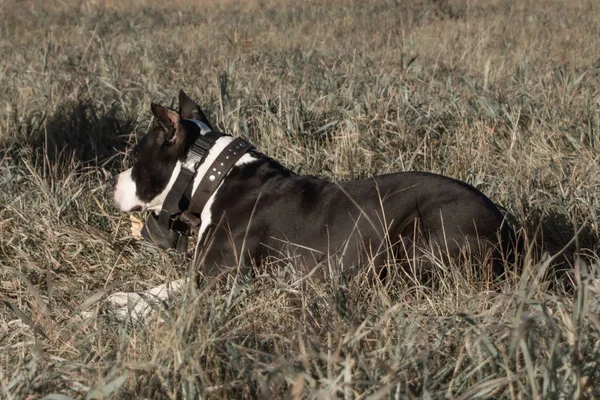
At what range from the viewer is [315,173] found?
5133 millimetres

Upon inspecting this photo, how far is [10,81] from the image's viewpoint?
668cm

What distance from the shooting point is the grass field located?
2.42 m

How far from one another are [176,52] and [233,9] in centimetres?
530

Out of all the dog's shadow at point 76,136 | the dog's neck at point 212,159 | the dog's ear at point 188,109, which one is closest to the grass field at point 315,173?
the dog's shadow at point 76,136

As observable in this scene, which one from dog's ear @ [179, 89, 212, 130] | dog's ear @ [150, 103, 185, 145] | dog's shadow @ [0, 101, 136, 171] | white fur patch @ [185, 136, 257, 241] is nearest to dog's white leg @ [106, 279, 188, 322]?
white fur patch @ [185, 136, 257, 241]

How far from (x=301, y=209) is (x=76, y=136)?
99.3 inches

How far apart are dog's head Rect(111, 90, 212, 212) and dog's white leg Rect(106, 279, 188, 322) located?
0.57m

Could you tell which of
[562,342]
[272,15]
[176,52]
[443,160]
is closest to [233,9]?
[272,15]

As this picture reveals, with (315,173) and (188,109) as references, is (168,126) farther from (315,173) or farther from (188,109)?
(315,173)

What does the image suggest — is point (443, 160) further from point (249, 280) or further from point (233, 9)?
point (233, 9)

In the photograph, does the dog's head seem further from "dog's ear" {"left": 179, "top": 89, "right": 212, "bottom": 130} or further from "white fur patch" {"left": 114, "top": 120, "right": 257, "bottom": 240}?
"dog's ear" {"left": 179, "top": 89, "right": 212, "bottom": 130}

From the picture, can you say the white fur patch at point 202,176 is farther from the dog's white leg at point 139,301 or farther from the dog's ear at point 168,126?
the dog's white leg at point 139,301

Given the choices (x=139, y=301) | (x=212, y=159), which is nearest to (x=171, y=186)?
(x=212, y=159)

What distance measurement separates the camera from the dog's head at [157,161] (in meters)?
3.99
